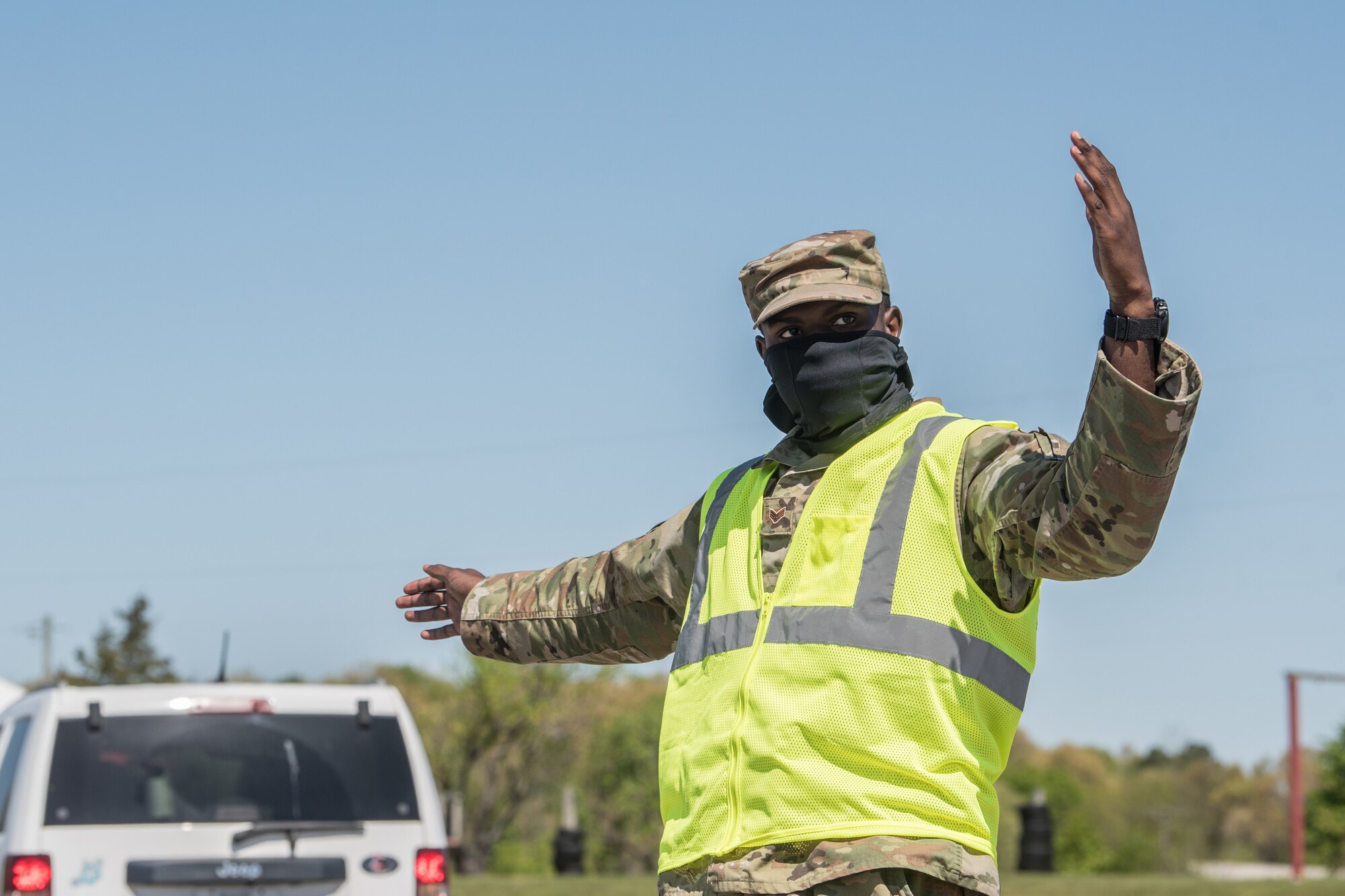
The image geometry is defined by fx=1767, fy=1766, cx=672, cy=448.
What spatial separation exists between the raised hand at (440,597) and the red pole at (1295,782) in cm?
2255

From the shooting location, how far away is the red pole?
2503 cm

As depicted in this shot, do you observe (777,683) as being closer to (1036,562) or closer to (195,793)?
(1036,562)

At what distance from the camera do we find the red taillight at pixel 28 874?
6797 millimetres

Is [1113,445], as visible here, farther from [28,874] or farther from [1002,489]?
[28,874]

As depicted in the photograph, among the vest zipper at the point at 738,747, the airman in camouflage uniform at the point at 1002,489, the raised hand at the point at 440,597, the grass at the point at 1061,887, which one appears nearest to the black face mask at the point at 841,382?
the airman in camouflage uniform at the point at 1002,489

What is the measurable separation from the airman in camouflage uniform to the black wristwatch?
0.6 inches

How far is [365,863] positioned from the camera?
23.7 feet

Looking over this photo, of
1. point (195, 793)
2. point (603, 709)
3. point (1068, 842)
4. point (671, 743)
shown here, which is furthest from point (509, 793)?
point (671, 743)

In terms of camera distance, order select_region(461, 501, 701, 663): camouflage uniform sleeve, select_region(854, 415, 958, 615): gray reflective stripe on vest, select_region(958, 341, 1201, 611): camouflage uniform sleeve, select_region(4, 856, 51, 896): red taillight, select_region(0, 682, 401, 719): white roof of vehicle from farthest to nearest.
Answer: select_region(0, 682, 401, 719): white roof of vehicle
select_region(4, 856, 51, 896): red taillight
select_region(461, 501, 701, 663): camouflage uniform sleeve
select_region(854, 415, 958, 615): gray reflective stripe on vest
select_region(958, 341, 1201, 611): camouflage uniform sleeve

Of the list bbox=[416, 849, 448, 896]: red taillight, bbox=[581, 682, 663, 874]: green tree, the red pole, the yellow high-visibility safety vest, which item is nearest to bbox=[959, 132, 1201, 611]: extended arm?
the yellow high-visibility safety vest

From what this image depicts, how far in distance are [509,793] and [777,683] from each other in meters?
52.9

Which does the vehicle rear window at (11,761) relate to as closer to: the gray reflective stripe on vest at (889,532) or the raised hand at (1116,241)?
the gray reflective stripe on vest at (889,532)

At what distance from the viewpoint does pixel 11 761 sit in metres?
7.59

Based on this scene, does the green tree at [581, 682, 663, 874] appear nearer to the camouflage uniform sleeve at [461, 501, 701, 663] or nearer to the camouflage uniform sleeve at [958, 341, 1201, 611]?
the camouflage uniform sleeve at [461, 501, 701, 663]
